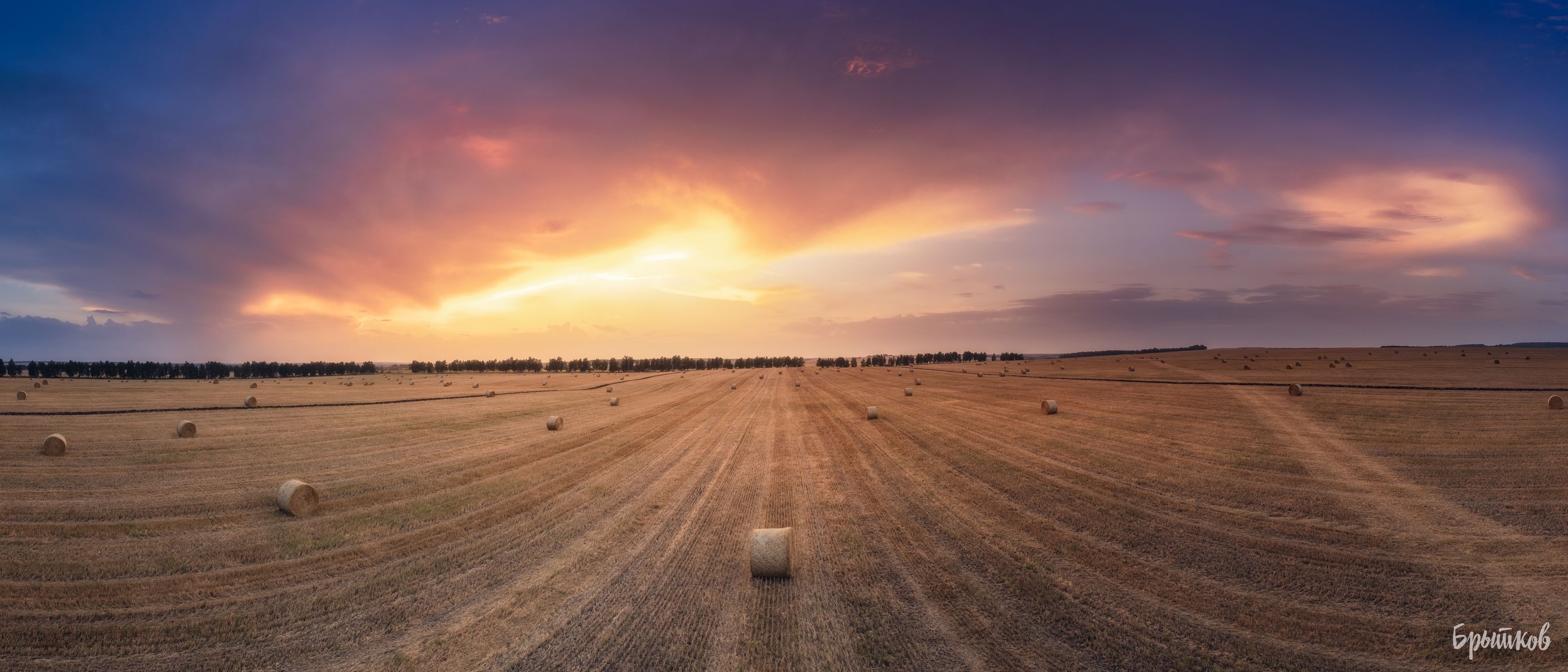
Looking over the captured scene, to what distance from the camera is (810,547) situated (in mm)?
9164

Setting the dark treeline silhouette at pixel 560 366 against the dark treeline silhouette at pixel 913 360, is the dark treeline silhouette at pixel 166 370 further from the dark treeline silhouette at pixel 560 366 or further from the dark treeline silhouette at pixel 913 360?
the dark treeline silhouette at pixel 913 360

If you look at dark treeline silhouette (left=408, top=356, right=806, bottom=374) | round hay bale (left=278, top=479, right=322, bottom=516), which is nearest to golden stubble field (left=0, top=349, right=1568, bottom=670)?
round hay bale (left=278, top=479, right=322, bottom=516)

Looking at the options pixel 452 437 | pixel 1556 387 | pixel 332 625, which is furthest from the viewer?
pixel 1556 387

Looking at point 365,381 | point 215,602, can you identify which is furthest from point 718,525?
point 365,381

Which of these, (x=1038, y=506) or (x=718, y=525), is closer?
(x=718, y=525)

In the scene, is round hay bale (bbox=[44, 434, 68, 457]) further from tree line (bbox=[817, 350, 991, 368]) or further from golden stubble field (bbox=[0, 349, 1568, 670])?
tree line (bbox=[817, 350, 991, 368])

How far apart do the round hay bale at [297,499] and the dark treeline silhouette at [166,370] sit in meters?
114

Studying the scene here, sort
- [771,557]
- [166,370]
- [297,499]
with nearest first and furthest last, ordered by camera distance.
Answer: [771,557] → [297,499] → [166,370]

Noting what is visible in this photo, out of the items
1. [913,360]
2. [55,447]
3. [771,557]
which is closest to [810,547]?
[771,557]

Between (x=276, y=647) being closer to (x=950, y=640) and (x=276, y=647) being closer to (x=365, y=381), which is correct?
(x=950, y=640)

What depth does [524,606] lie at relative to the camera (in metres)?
7.14

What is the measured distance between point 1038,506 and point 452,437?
2054 centimetres

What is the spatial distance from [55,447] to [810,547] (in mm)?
23035

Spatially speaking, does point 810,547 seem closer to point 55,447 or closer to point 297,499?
point 297,499
